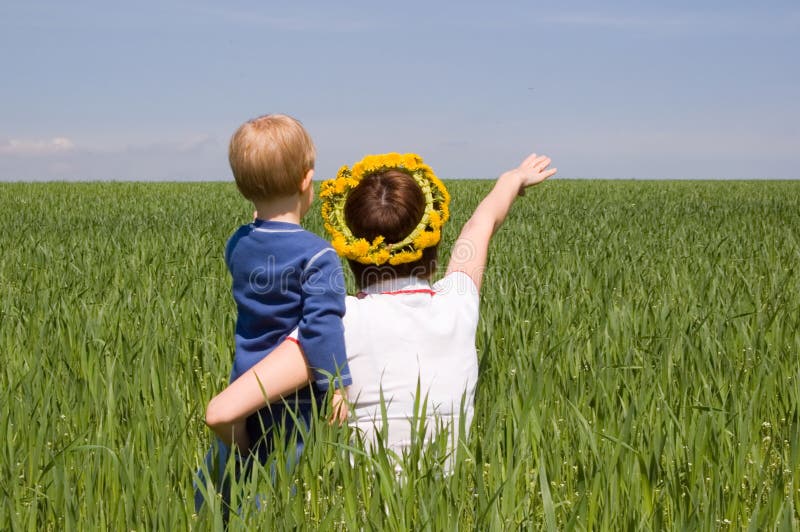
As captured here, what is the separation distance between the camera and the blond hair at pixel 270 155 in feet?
7.13

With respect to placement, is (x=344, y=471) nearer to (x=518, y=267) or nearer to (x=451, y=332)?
(x=451, y=332)

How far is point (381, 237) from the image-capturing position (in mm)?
2148

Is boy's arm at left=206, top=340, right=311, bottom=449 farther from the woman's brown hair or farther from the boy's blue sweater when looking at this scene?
the woman's brown hair

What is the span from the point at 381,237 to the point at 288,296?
0.31 metres

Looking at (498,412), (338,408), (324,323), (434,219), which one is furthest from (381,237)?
(498,412)

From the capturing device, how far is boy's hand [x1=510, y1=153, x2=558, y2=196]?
2.79 m

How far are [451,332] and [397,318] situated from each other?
0.16 metres

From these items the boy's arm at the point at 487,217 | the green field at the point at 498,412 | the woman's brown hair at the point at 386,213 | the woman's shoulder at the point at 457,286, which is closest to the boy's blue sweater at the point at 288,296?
the woman's brown hair at the point at 386,213

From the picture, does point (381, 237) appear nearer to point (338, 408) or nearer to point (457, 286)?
point (457, 286)

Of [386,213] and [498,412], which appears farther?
[498,412]

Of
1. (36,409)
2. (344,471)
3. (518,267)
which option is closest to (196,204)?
(518,267)

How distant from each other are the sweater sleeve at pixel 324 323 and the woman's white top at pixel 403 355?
0.06 m

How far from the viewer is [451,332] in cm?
221

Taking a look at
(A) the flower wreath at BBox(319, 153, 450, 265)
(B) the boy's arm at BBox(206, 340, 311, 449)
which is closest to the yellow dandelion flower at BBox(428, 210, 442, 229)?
(A) the flower wreath at BBox(319, 153, 450, 265)
